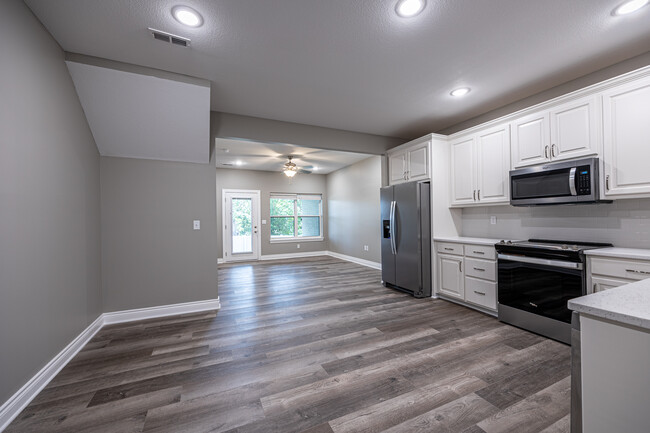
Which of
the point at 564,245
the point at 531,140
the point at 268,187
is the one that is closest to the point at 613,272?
the point at 564,245

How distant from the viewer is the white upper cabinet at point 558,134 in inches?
98.4

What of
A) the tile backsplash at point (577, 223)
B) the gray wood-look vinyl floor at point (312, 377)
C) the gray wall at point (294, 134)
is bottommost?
the gray wood-look vinyl floor at point (312, 377)

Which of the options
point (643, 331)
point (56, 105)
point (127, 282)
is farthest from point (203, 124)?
point (643, 331)

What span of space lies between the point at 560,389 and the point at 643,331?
1.48 meters

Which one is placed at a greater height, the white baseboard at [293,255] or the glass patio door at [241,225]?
the glass patio door at [241,225]

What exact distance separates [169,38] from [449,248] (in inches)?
150

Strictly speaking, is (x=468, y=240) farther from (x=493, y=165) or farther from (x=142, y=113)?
(x=142, y=113)

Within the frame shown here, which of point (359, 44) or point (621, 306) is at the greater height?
point (359, 44)

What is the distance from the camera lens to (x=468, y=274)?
134 inches

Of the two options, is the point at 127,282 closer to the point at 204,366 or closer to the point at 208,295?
the point at 208,295

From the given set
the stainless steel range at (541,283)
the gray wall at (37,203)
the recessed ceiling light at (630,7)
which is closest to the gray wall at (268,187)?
the gray wall at (37,203)

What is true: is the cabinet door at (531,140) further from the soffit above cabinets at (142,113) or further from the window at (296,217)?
the window at (296,217)

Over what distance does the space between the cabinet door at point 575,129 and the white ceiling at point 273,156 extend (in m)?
3.34

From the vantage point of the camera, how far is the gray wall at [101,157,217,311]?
3.12 meters
